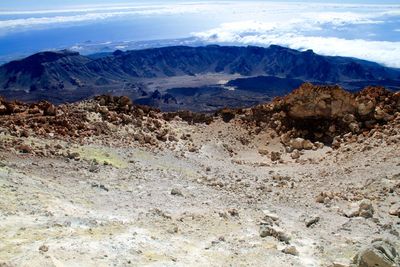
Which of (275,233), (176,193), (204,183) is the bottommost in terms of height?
(204,183)

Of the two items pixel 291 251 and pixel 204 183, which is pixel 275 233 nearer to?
pixel 291 251

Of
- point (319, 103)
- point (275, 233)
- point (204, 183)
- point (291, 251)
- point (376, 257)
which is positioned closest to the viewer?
point (376, 257)

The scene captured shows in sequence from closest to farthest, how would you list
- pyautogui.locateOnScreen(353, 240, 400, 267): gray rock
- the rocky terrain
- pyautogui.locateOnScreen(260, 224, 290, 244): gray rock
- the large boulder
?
pyautogui.locateOnScreen(353, 240, 400, 267): gray rock < the rocky terrain < pyautogui.locateOnScreen(260, 224, 290, 244): gray rock < the large boulder

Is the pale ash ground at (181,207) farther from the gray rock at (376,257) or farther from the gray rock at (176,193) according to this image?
the gray rock at (376,257)

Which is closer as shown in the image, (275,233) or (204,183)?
(275,233)

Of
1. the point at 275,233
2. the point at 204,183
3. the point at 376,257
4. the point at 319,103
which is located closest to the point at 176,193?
the point at 204,183

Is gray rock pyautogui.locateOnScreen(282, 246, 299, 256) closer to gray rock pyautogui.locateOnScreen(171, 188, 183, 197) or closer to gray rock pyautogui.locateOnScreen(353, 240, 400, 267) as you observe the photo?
gray rock pyautogui.locateOnScreen(353, 240, 400, 267)

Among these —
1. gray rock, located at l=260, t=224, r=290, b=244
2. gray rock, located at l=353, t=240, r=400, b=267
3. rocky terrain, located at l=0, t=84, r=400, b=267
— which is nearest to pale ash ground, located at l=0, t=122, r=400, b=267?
rocky terrain, located at l=0, t=84, r=400, b=267
